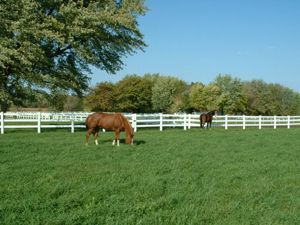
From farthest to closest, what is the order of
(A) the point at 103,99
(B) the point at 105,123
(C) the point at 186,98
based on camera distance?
1. (C) the point at 186,98
2. (A) the point at 103,99
3. (B) the point at 105,123

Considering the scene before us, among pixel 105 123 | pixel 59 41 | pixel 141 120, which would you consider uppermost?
pixel 59 41

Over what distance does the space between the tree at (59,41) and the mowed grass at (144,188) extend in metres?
11.0

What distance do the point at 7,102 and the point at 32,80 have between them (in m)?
1.99

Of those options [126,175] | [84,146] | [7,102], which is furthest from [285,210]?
[7,102]

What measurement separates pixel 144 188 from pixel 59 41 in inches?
669

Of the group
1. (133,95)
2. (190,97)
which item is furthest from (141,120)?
(190,97)

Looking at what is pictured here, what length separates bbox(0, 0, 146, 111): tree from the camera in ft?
76.6

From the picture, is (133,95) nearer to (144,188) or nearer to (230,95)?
(230,95)

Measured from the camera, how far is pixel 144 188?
841cm

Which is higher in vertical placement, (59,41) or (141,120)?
(59,41)

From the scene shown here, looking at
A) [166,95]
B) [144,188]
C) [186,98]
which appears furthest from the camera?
[186,98]

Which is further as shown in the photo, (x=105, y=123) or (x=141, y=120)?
(x=141, y=120)

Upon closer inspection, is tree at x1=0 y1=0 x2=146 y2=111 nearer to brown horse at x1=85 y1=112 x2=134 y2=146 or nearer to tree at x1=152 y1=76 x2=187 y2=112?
brown horse at x1=85 y1=112 x2=134 y2=146

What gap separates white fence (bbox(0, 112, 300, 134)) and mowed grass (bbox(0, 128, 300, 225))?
35.6 feet
